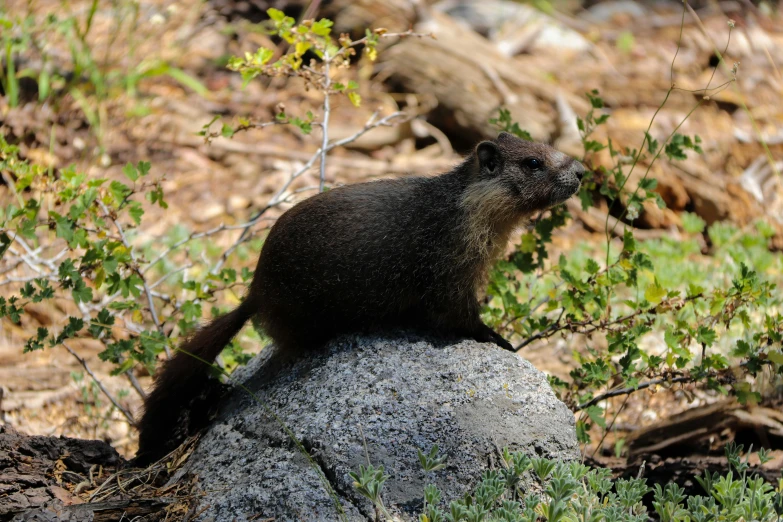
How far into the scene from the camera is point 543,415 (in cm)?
365

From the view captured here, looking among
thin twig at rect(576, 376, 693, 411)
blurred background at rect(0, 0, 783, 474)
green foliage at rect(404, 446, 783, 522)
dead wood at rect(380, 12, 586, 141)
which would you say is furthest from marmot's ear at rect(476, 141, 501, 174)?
dead wood at rect(380, 12, 586, 141)

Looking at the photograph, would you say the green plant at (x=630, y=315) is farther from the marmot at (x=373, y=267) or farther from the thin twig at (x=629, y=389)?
the marmot at (x=373, y=267)

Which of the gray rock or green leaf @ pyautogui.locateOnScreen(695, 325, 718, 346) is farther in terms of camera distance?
green leaf @ pyautogui.locateOnScreen(695, 325, 718, 346)

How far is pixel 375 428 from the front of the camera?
11.5ft

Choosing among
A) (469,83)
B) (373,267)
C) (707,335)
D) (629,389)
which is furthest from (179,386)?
(469,83)

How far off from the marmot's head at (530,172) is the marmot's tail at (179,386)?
161 cm

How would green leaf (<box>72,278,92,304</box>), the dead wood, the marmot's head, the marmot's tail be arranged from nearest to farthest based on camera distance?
green leaf (<box>72,278,92,304</box>), the marmot's tail, the marmot's head, the dead wood

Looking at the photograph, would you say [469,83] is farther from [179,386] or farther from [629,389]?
[179,386]

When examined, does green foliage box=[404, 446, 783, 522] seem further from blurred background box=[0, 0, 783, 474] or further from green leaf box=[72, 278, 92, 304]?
blurred background box=[0, 0, 783, 474]

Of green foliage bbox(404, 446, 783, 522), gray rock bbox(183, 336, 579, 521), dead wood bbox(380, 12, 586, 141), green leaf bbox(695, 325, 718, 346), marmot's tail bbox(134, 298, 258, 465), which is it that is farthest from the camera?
dead wood bbox(380, 12, 586, 141)

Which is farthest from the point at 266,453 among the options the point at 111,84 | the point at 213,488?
the point at 111,84

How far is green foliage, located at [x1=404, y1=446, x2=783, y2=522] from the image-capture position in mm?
2943

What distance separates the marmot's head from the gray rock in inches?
39.1

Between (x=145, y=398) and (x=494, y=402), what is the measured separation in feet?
6.64
